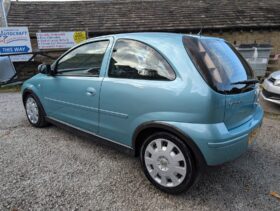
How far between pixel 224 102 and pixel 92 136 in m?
1.81

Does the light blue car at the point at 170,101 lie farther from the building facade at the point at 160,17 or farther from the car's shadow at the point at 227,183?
the building facade at the point at 160,17

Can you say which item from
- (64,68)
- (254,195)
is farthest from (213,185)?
(64,68)

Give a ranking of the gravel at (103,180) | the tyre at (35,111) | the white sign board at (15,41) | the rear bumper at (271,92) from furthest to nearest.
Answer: the white sign board at (15,41), the rear bumper at (271,92), the tyre at (35,111), the gravel at (103,180)

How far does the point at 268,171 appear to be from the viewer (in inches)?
115

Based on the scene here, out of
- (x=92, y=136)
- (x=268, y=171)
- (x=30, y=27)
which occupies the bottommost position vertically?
(x=268, y=171)

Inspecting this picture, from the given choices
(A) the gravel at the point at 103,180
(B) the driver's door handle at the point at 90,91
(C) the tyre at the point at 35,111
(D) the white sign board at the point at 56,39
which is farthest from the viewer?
(D) the white sign board at the point at 56,39

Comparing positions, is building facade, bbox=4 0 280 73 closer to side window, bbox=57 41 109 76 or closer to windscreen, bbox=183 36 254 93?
side window, bbox=57 41 109 76

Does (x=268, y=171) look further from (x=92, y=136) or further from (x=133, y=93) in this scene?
(x=92, y=136)

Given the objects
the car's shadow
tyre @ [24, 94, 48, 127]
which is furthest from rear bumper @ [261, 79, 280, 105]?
tyre @ [24, 94, 48, 127]

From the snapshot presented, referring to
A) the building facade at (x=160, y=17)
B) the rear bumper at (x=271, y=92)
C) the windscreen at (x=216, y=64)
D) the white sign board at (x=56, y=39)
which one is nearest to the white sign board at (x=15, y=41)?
the white sign board at (x=56, y=39)

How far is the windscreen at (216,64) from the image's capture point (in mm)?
2182

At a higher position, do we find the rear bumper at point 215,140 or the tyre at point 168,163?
the rear bumper at point 215,140

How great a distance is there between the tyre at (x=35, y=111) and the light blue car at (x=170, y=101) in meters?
1.21

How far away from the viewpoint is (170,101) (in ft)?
7.41
